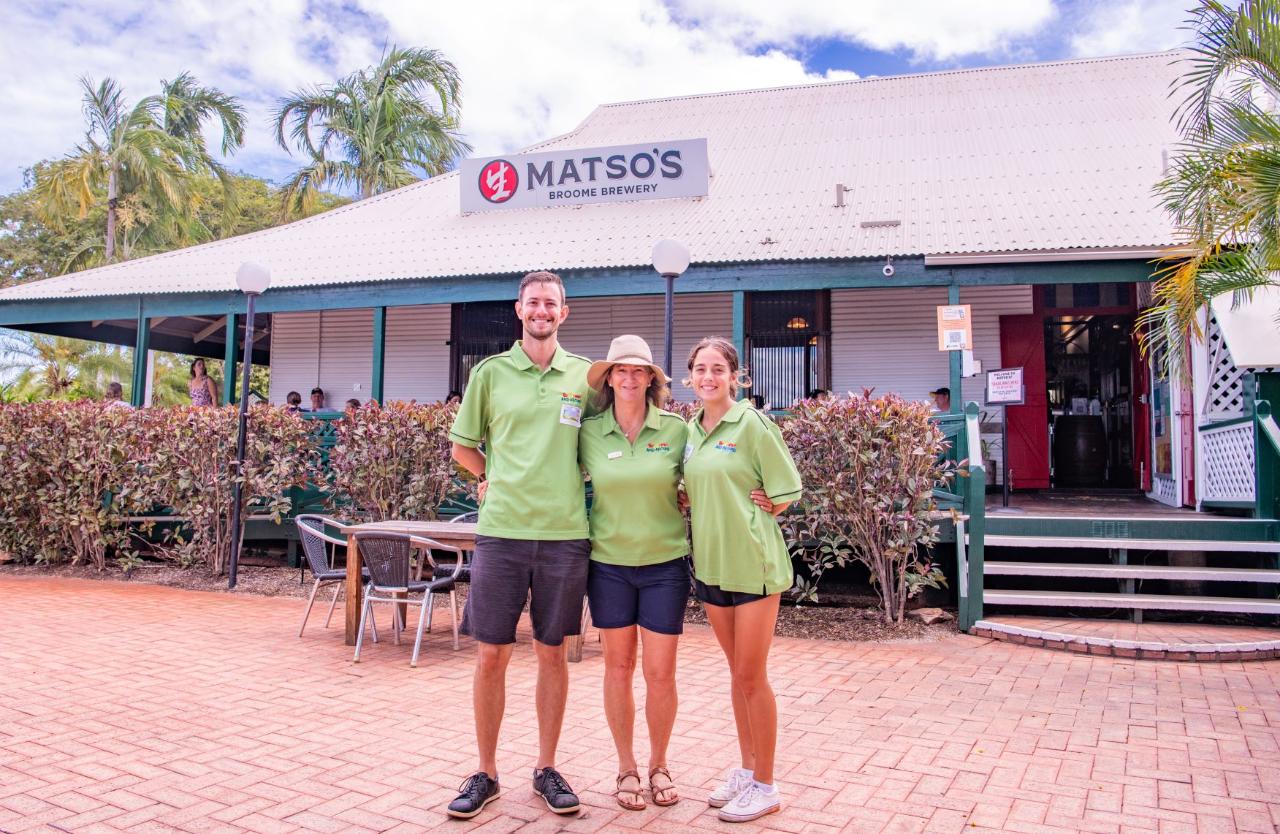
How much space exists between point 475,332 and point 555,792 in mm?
10708

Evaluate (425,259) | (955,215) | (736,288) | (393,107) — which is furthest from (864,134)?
(393,107)

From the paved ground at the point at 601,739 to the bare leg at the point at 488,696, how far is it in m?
0.23

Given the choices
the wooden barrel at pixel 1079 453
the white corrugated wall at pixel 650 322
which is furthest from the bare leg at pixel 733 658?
the wooden barrel at pixel 1079 453

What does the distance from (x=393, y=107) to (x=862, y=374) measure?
1836cm

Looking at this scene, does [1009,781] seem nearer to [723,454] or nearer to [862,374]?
[723,454]

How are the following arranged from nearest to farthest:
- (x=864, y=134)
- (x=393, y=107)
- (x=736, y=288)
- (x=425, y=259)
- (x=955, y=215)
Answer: (x=736, y=288) → (x=955, y=215) → (x=425, y=259) → (x=864, y=134) → (x=393, y=107)

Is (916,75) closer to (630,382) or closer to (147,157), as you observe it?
(630,382)

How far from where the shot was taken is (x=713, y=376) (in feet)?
10.8

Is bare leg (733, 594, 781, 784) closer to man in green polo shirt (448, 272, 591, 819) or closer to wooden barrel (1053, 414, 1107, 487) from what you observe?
man in green polo shirt (448, 272, 591, 819)

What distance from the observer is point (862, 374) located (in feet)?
39.2

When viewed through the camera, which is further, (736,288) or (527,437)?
(736,288)

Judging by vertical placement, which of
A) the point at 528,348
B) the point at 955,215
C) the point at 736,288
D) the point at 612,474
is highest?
the point at 955,215

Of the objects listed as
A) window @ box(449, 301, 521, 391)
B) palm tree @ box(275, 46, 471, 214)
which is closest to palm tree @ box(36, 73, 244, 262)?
palm tree @ box(275, 46, 471, 214)

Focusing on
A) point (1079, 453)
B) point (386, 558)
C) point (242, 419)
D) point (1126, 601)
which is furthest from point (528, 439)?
point (1079, 453)
